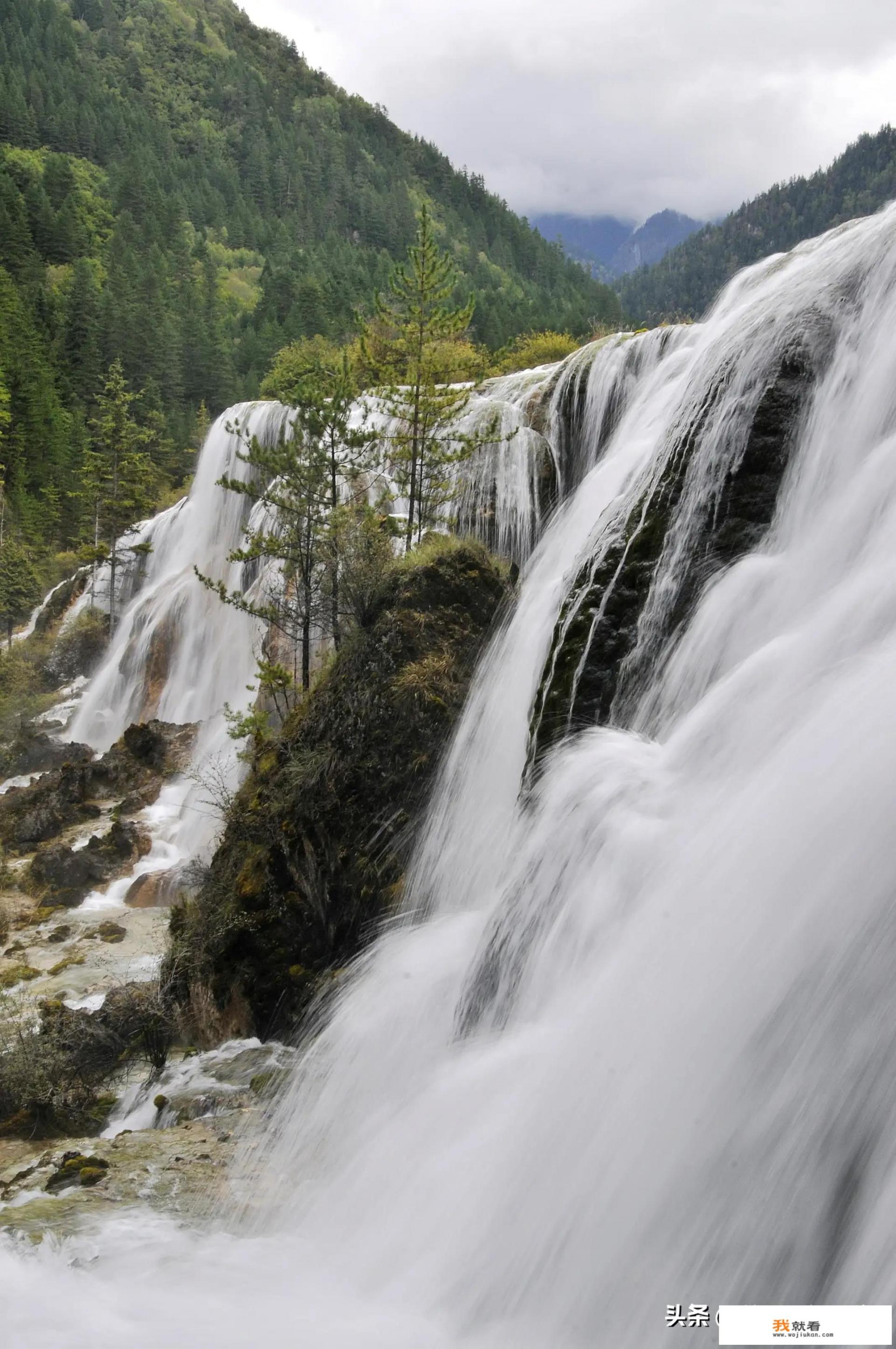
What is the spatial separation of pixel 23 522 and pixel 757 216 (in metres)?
174

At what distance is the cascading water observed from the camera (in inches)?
161

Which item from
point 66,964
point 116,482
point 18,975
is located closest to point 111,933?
point 66,964

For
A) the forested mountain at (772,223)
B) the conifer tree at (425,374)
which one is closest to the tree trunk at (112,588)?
the conifer tree at (425,374)

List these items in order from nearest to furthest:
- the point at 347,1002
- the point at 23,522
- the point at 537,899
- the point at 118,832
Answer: the point at 537,899 → the point at 347,1002 → the point at 118,832 → the point at 23,522

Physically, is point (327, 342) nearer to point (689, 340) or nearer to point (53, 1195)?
point (689, 340)

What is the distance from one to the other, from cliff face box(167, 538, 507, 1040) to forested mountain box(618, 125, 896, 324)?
150665 millimetres

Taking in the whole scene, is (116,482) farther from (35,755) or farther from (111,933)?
(111,933)

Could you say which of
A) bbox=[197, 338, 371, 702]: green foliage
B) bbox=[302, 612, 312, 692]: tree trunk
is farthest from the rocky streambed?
bbox=[197, 338, 371, 702]: green foliage

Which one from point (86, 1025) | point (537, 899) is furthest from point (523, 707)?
point (86, 1025)

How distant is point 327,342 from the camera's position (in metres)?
58.5

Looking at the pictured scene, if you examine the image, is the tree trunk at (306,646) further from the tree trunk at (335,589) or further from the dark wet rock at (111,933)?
the dark wet rock at (111,933)

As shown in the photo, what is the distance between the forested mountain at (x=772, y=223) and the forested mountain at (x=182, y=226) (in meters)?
31.1

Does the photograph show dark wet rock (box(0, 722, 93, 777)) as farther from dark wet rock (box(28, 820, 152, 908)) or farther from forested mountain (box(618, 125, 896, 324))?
forested mountain (box(618, 125, 896, 324))

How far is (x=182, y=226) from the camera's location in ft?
304
